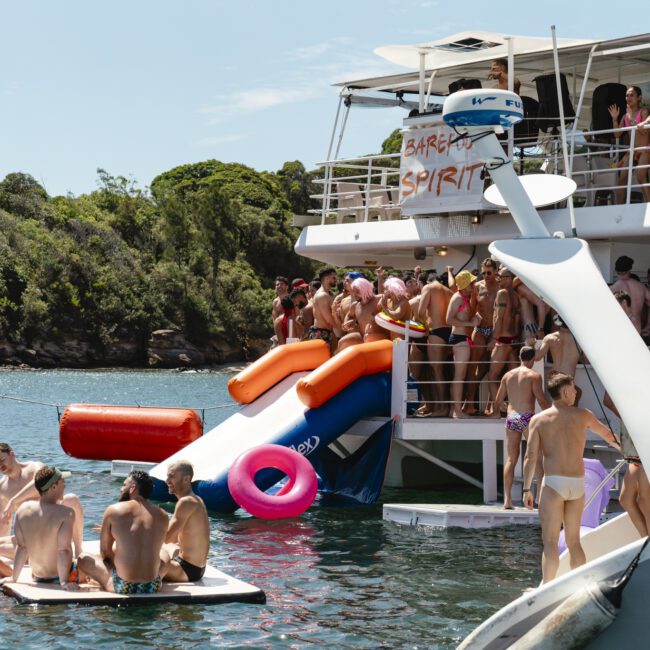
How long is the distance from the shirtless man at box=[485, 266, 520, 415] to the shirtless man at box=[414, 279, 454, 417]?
26.6 inches

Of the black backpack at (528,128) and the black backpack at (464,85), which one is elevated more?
the black backpack at (464,85)

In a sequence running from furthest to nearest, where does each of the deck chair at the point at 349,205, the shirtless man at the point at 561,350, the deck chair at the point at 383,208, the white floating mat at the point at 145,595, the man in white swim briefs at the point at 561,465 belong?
the deck chair at the point at 349,205 → the deck chair at the point at 383,208 → the shirtless man at the point at 561,350 → the white floating mat at the point at 145,595 → the man in white swim briefs at the point at 561,465

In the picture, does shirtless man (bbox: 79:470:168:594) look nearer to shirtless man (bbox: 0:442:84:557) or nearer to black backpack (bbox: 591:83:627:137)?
shirtless man (bbox: 0:442:84:557)

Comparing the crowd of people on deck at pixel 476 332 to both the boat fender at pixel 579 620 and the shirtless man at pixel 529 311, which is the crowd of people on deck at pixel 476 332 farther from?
the boat fender at pixel 579 620

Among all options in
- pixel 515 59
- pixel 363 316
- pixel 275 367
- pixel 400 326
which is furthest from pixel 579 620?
pixel 515 59

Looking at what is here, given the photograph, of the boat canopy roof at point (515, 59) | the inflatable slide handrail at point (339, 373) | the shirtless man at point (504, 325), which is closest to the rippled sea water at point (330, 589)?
the inflatable slide handrail at point (339, 373)

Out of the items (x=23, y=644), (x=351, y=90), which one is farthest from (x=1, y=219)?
(x=23, y=644)

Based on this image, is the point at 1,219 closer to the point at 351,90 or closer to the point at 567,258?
the point at 351,90

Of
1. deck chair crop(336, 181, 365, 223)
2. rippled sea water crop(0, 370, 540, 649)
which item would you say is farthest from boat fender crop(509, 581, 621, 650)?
deck chair crop(336, 181, 365, 223)

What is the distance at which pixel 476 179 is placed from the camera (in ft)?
54.0

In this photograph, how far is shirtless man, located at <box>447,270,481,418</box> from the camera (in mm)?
15312

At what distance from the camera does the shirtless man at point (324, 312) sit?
17.5 m

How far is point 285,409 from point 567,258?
8.78 metres

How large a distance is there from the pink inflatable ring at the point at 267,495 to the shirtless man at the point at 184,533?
3.76m
